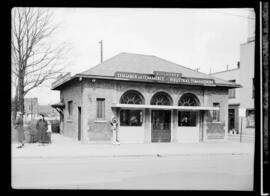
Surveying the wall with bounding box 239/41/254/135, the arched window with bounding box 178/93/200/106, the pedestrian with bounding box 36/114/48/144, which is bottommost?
the pedestrian with bounding box 36/114/48/144

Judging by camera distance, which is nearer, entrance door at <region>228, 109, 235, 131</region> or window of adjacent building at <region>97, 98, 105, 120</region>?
window of adjacent building at <region>97, 98, 105, 120</region>

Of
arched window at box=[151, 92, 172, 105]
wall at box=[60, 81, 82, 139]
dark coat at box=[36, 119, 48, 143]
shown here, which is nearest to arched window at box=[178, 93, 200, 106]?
arched window at box=[151, 92, 172, 105]

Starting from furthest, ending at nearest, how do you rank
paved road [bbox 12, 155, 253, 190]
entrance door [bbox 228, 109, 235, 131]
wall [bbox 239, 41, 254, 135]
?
entrance door [bbox 228, 109, 235, 131] → wall [bbox 239, 41, 254, 135] → paved road [bbox 12, 155, 253, 190]

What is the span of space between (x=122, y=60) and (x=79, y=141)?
5.82 m

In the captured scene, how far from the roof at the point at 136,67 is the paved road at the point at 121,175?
22.3 feet

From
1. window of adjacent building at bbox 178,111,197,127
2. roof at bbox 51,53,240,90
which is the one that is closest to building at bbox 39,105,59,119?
roof at bbox 51,53,240,90

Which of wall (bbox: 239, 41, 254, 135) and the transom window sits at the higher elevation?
wall (bbox: 239, 41, 254, 135)

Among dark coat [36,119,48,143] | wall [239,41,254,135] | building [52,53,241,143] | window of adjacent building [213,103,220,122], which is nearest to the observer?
wall [239,41,254,135]

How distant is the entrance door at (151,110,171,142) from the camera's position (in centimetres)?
1842

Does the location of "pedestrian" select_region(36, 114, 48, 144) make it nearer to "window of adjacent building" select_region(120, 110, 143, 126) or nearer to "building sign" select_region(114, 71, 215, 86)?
"window of adjacent building" select_region(120, 110, 143, 126)

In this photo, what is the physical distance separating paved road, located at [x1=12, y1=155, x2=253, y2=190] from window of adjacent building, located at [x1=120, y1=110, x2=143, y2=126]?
21.3ft

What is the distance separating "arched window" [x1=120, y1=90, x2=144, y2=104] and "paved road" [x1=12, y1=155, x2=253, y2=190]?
6.85 m

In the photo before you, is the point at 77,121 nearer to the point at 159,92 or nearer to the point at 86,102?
the point at 86,102

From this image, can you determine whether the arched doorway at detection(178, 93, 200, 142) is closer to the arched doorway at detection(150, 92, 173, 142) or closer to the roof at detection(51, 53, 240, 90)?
the arched doorway at detection(150, 92, 173, 142)
